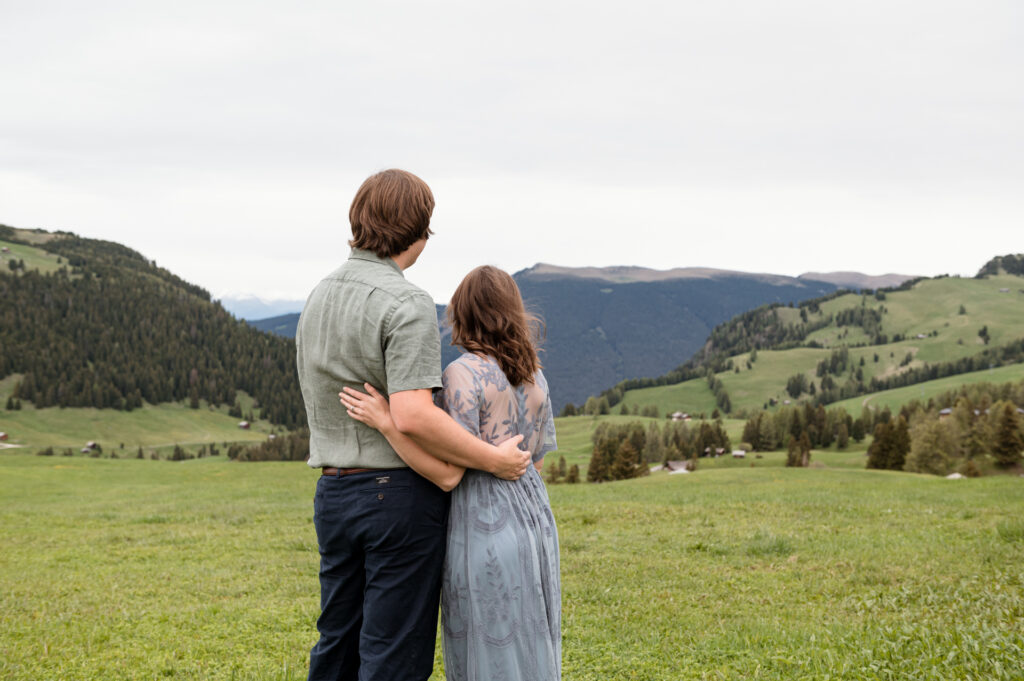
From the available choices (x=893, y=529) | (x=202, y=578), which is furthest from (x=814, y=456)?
(x=202, y=578)

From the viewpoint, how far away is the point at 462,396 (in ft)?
13.9

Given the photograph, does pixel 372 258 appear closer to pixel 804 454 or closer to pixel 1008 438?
pixel 1008 438

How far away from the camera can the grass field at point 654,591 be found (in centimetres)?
714

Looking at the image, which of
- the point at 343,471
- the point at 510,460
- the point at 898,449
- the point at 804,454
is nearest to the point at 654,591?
the point at 510,460

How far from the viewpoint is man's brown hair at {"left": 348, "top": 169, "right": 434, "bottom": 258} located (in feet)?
13.6

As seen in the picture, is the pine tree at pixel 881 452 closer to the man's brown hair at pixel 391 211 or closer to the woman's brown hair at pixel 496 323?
the woman's brown hair at pixel 496 323

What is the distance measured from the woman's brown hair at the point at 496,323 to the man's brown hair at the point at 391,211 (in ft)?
1.58

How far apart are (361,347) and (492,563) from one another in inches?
56.8

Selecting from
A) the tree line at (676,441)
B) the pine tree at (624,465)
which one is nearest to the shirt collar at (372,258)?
the pine tree at (624,465)

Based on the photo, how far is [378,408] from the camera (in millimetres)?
4012

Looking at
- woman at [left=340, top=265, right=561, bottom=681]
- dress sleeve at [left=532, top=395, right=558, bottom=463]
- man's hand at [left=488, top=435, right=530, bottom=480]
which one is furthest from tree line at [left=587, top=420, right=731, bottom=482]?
man's hand at [left=488, top=435, right=530, bottom=480]

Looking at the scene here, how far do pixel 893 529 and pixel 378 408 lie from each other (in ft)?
45.9

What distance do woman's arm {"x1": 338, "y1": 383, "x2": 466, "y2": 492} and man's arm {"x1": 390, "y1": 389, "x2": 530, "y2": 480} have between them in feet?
0.14

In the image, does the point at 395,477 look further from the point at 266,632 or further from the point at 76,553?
the point at 76,553
